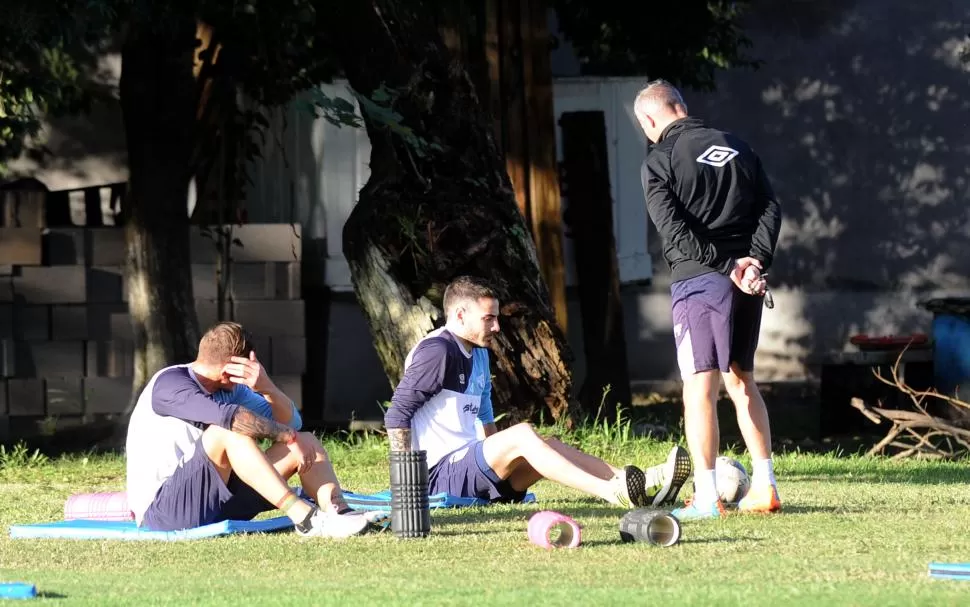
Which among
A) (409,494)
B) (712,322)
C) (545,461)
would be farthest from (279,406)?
(712,322)

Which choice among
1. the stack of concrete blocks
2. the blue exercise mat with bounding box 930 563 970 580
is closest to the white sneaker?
the blue exercise mat with bounding box 930 563 970 580

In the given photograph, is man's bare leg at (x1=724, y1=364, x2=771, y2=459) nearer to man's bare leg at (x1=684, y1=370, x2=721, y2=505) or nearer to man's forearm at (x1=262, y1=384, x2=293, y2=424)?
man's bare leg at (x1=684, y1=370, x2=721, y2=505)

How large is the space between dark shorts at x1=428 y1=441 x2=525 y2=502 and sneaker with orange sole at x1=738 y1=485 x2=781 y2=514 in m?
1.13

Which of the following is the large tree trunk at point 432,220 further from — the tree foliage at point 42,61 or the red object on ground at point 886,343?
the red object on ground at point 886,343

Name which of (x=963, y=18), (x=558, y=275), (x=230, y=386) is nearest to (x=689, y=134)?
(x=230, y=386)

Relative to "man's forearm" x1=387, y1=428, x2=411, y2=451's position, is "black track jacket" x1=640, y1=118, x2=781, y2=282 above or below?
above

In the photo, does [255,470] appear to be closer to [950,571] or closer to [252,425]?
[252,425]

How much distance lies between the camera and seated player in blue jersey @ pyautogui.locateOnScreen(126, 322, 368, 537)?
6.66 meters

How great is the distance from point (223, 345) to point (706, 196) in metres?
2.18

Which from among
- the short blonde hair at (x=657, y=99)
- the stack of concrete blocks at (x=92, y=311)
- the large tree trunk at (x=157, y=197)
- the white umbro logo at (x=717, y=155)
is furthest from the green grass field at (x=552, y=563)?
the stack of concrete blocks at (x=92, y=311)

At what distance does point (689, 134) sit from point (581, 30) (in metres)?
8.30

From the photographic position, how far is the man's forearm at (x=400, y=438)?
23.2ft

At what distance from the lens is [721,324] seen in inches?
278

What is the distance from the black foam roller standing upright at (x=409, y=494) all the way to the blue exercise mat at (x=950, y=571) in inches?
82.8
